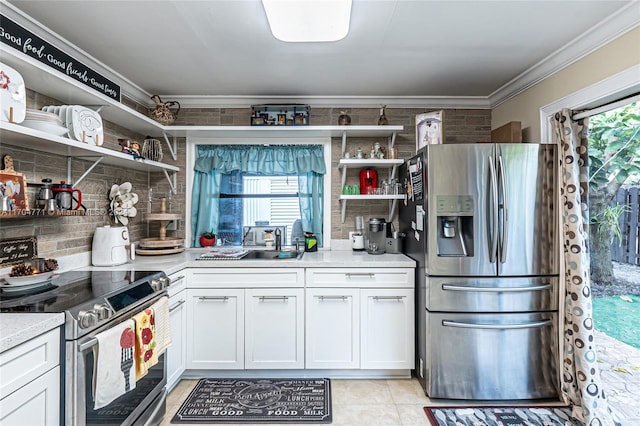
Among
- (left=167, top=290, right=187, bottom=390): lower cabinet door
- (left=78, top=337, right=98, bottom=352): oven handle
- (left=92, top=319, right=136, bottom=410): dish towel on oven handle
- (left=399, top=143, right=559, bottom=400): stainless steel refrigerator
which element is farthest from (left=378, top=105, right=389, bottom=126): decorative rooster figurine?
(left=78, top=337, right=98, bottom=352): oven handle

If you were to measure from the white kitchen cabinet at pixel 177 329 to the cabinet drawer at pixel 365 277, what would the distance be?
3.09 ft

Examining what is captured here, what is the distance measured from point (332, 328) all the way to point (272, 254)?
890 millimetres

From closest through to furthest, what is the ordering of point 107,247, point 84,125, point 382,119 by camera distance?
point 84,125 < point 107,247 < point 382,119

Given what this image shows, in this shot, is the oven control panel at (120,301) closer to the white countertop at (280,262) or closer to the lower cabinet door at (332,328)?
the white countertop at (280,262)

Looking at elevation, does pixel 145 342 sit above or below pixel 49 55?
below

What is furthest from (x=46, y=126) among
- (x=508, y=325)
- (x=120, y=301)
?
(x=508, y=325)

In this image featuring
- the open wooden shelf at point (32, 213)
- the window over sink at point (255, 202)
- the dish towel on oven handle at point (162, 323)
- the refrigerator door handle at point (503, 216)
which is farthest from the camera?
the window over sink at point (255, 202)

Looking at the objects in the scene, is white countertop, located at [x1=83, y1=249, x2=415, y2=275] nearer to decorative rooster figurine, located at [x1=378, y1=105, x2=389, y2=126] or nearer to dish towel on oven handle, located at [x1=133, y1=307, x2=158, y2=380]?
dish towel on oven handle, located at [x1=133, y1=307, x2=158, y2=380]

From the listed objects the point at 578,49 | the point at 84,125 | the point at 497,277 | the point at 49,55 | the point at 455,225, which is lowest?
the point at 497,277

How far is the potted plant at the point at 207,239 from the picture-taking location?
9.89ft

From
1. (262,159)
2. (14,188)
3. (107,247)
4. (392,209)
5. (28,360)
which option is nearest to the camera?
(28,360)

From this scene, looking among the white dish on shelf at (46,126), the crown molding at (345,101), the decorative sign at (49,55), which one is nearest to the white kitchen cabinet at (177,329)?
the white dish on shelf at (46,126)

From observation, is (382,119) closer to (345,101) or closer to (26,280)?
(345,101)

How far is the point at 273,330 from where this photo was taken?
2.39 m
